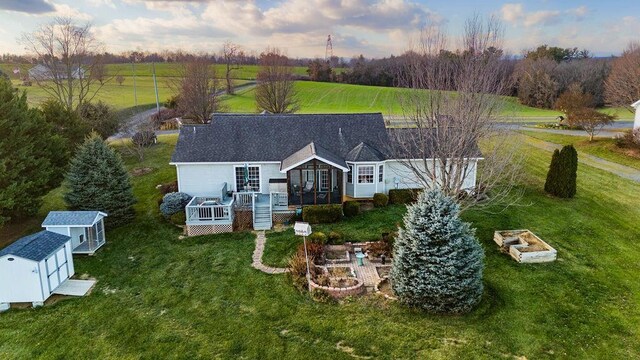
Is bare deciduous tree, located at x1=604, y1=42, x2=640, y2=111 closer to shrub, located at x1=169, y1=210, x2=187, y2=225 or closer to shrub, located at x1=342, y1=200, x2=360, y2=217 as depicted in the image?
shrub, located at x1=342, y1=200, x2=360, y2=217

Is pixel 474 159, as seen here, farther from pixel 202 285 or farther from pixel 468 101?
pixel 202 285

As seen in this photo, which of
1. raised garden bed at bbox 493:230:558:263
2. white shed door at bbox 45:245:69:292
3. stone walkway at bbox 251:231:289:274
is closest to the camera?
white shed door at bbox 45:245:69:292

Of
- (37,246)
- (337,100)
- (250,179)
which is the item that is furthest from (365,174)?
(337,100)

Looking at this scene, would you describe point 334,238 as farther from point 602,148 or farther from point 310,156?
point 602,148

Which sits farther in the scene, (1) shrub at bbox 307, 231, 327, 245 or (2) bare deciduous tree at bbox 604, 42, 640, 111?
(2) bare deciduous tree at bbox 604, 42, 640, 111

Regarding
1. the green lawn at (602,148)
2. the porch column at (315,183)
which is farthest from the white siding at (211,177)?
the green lawn at (602,148)

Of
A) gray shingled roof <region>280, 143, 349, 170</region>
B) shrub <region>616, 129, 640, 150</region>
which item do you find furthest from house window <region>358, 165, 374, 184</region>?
shrub <region>616, 129, 640, 150</region>
